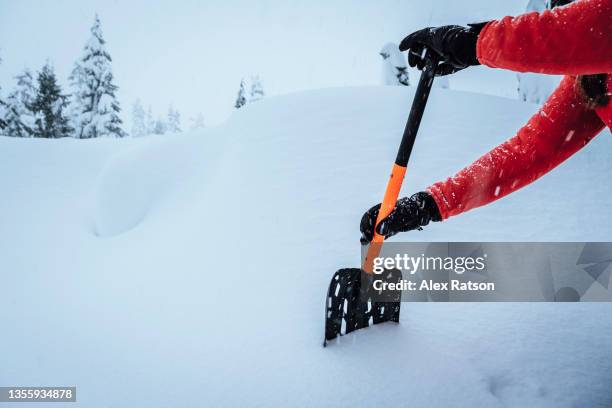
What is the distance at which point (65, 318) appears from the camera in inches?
114

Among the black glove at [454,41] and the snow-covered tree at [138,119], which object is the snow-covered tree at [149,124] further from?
the black glove at [454,41]

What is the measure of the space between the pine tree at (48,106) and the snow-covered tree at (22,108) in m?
0.49

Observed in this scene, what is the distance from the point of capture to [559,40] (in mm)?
1081

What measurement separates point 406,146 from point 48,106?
29928 mm

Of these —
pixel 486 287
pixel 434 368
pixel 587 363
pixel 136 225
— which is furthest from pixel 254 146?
pixel 587 363

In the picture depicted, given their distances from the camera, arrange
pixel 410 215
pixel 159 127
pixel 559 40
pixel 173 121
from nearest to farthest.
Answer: pixel 559 40, pixel 410 215, pixel 173 121, pixel 159 127

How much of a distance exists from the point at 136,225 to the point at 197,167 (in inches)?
57.6

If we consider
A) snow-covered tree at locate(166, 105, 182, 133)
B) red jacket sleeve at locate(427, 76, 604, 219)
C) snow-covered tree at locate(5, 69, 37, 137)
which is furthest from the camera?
snow-covered tree at locate(166, 105, 182, 133)

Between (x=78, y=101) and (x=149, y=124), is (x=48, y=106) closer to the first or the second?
(x=78, y=101)

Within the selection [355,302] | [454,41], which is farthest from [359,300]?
[454,41]

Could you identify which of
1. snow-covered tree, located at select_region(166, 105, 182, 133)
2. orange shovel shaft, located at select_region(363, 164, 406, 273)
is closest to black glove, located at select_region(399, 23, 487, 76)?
orange shovel shaft, located at select_region(363, 164, 406, 273)

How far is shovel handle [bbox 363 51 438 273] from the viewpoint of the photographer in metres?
1.70

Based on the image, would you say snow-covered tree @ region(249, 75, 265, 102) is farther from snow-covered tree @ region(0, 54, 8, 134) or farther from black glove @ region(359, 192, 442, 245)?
black glove @ region(359, 192, 442, 245)

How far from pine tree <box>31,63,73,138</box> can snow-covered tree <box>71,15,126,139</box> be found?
2.64 meters
